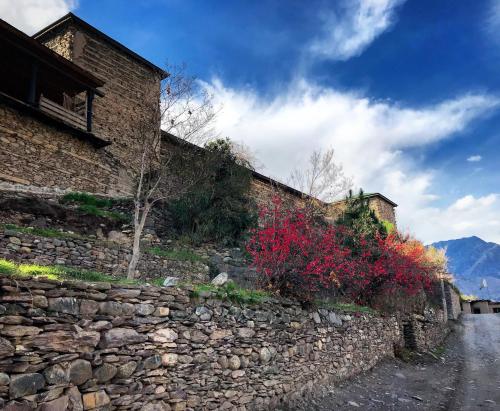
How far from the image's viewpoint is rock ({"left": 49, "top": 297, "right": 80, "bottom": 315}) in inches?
149

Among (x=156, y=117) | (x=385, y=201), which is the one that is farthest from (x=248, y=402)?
(x=385, y=201)

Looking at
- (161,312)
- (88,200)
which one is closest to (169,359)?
(161,312)

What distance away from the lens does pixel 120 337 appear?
14.0 feet

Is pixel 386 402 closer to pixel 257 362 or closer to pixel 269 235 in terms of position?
pixel 257 362

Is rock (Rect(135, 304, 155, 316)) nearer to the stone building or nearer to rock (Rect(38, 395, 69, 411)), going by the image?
rock (Rect(38, 395, 69, 411))

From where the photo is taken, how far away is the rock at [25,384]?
3299 millimetres

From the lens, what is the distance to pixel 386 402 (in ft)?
26.3

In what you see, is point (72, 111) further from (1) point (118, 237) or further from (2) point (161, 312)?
(2) point (161, 312)

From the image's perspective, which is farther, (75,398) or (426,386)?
(426,386)

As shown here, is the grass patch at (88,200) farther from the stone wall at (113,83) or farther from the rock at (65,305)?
the rock at (65,305)

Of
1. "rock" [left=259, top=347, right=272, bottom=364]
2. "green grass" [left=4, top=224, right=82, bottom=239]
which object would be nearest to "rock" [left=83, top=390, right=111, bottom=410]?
"rock" [left=259, top=347, right=272, bottom=364]

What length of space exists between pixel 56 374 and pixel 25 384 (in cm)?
29

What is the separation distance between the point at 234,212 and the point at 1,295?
36.7ft

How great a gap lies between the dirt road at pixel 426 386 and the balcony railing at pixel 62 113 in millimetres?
13048
